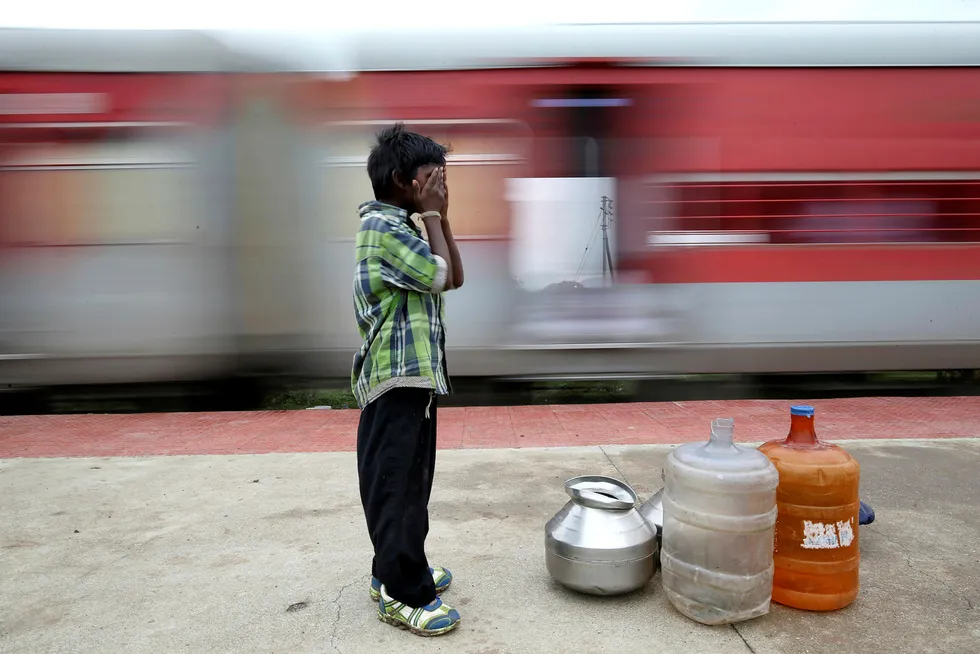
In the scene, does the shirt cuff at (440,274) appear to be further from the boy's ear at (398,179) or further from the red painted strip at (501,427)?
the red painted strip at (501,427)

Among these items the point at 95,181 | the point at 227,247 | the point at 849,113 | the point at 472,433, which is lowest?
the point at 472,433

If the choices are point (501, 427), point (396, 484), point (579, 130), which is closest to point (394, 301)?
point (396, 484)

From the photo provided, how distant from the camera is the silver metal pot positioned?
2.54 metres

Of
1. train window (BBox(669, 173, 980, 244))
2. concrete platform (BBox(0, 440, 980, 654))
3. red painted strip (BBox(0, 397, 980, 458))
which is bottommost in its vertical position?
red painted strip (BBox(0, 397, 980, 458))

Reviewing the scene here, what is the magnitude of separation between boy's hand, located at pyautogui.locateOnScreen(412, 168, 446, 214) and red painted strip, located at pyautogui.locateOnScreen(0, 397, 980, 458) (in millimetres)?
2724

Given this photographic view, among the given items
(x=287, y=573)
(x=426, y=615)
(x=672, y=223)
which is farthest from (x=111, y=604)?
(x=672, y=223)

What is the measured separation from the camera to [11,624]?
253cm

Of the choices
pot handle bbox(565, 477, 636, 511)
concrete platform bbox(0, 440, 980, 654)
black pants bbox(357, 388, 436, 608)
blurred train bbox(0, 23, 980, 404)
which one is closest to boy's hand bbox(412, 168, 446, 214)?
black pants bbox(357, 388, 436, 608)

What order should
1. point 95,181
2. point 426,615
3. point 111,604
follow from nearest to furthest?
point 426,615
point 111,604
point 95,181

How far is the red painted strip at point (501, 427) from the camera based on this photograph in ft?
16.1

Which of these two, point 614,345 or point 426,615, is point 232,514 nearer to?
point 426,615

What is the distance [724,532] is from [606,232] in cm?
406

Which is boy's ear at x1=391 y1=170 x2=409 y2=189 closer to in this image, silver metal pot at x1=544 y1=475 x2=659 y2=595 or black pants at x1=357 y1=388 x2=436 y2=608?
black pants at x1=357 y1=388 x2=436 y2=608

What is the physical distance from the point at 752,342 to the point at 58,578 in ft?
17.6
